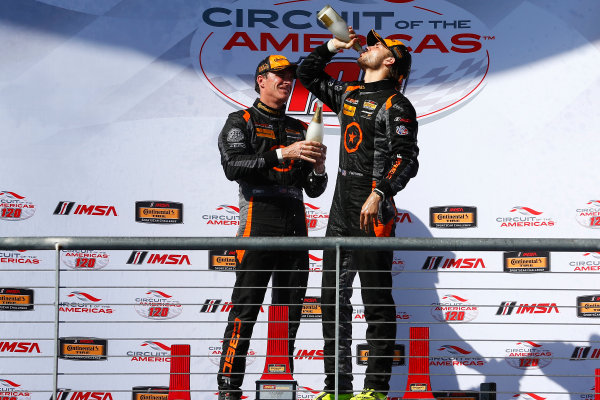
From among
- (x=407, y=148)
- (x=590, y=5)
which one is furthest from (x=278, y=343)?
(x=590, y=5)

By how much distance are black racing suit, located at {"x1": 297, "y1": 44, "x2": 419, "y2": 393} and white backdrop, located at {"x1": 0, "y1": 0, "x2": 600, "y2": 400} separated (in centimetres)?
127

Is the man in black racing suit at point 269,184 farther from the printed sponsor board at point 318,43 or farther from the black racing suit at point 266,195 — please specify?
the printed sponsor board at point 318,43

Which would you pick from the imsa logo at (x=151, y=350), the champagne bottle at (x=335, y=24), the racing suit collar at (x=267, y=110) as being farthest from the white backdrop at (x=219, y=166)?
the champagne bottle at (x=335, y=24)

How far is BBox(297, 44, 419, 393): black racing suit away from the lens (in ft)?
11.3

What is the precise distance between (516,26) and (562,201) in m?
1.12

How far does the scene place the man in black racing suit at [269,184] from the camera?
3.87 m

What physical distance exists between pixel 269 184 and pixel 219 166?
3.39 feet

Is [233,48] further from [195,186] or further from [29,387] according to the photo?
[29,387]

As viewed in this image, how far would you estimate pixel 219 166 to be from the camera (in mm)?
5055

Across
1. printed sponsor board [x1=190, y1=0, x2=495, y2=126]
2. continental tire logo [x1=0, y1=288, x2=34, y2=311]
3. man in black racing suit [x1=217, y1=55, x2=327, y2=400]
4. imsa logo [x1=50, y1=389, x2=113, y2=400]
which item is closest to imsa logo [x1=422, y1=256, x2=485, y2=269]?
printed sponsor board [x1=190, y1=0, x2=495, y2=126]

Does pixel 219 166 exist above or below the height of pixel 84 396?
above

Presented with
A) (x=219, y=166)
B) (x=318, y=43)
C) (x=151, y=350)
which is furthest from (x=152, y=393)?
(x=318, y=43)

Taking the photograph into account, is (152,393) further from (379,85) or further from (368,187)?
(379,85)

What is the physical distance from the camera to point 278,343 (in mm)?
3576
